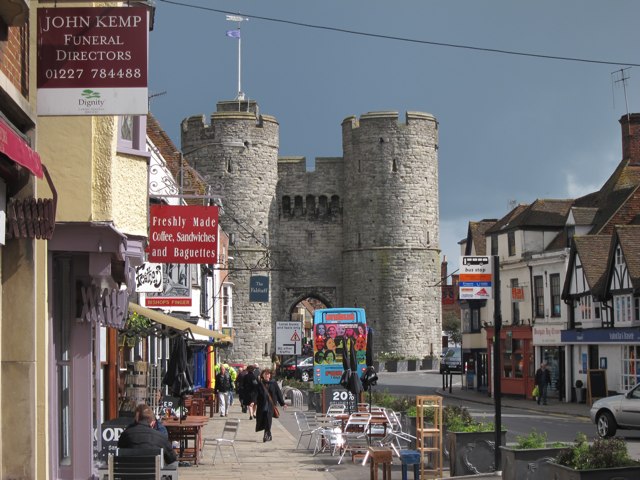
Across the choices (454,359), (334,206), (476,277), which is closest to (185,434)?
(476,277)

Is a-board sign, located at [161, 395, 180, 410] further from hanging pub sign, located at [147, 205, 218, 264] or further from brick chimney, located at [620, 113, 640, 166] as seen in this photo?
brick chimney, located at [620, 113, 640, 166]

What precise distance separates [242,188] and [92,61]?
203ft

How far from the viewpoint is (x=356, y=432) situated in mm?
19531

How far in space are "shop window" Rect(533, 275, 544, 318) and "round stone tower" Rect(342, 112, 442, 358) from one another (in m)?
26.3

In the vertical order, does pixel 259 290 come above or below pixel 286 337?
above

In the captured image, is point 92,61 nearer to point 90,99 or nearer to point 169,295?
point 90,99

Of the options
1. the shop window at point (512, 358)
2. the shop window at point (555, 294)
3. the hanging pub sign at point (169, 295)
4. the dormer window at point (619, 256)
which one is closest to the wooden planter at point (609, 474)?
the hanging pub sign at point (169, 295)

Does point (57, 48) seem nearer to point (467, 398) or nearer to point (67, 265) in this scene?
point (67, 265)

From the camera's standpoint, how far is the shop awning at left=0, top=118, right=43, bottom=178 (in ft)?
26.4

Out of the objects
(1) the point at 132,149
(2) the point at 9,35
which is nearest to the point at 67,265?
(1) the point at 132,149

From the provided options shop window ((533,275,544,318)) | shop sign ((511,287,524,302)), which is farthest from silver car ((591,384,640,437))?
shop sign ((511,287,524,302))

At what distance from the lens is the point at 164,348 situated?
34.9 metres

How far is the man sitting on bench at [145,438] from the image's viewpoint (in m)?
11.9

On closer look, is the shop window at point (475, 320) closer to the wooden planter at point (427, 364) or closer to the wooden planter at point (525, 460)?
the wooden planter at point (427, 364)
